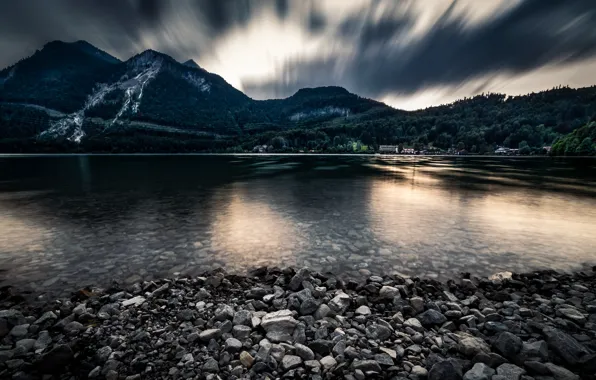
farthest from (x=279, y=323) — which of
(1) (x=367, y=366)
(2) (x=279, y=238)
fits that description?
(2) (x=279, y=238)

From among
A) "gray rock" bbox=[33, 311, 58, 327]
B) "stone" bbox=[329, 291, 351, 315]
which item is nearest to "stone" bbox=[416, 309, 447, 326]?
"stone" bbox=[329, 291, 351, 315]

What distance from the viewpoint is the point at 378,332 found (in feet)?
22.2

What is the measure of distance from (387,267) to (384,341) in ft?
18.8

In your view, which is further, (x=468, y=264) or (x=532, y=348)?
(x=468, y=264)

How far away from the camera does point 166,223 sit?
19922mm

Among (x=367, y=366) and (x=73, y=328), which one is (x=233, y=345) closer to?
(x=367, y=366)

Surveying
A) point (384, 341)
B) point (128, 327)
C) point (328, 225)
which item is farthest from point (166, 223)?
point (384, 341)

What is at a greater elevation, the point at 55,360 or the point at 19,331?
the point at 55,360

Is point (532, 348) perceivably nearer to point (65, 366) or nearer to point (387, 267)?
point (387, 267)

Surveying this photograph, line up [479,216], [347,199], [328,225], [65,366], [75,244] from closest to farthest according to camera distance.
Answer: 1. [65,366]
2. [75,244]
3. [328,225]
4. [479,216]
5. [347,199]

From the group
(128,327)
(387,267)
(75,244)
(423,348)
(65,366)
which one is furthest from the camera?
(75,244)

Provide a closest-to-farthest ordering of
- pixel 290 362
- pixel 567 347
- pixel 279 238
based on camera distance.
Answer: pixel 290 362, pixel 567 347, pixel 279 238

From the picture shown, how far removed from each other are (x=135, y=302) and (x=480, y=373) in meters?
9.04

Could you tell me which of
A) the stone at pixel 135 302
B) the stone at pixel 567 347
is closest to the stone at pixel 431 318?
the stone at pixel 567 347
